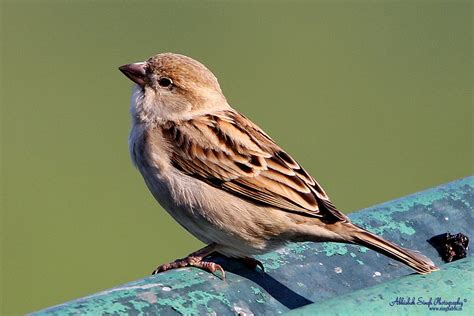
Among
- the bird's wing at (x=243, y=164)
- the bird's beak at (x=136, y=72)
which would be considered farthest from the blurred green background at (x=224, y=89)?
the bird's wing at (x=243, y=164)

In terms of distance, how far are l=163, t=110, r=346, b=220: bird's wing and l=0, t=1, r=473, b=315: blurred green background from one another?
444cm

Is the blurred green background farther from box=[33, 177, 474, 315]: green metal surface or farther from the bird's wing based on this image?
box=[33, 177, 474, 315]: green metal surface

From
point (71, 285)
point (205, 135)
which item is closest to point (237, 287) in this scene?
point (205, 135)

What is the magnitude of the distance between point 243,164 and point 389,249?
1.08 m

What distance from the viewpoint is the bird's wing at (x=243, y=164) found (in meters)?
5.36

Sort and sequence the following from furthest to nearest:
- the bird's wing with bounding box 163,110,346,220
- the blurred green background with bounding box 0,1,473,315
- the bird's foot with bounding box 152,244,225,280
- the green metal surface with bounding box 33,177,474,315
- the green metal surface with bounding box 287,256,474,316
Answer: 1. the blurred green background with bounding box 0,1,473,315
2. the bird's wing with bounding box 163,110,346,220
3. the bird's foot with bounding box 152,244,225,280
4. the green metal surface with bounding box 33,177,474,315
5. the green metal surface with bounding box 287,256,474,316

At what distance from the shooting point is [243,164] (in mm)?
5555

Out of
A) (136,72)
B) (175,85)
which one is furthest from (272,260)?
(136,72)

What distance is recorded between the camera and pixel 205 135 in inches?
226

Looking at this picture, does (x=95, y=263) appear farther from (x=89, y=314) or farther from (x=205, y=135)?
(x=89, y=314)

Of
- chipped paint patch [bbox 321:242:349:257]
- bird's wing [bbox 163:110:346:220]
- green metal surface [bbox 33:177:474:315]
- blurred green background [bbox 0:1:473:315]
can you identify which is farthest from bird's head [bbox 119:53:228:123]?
blurred green background [bbox 0:1:473:315]

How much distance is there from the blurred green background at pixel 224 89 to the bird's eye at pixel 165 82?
410 cm

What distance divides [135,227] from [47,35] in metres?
4.56

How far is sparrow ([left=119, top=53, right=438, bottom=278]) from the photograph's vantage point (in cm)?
525
